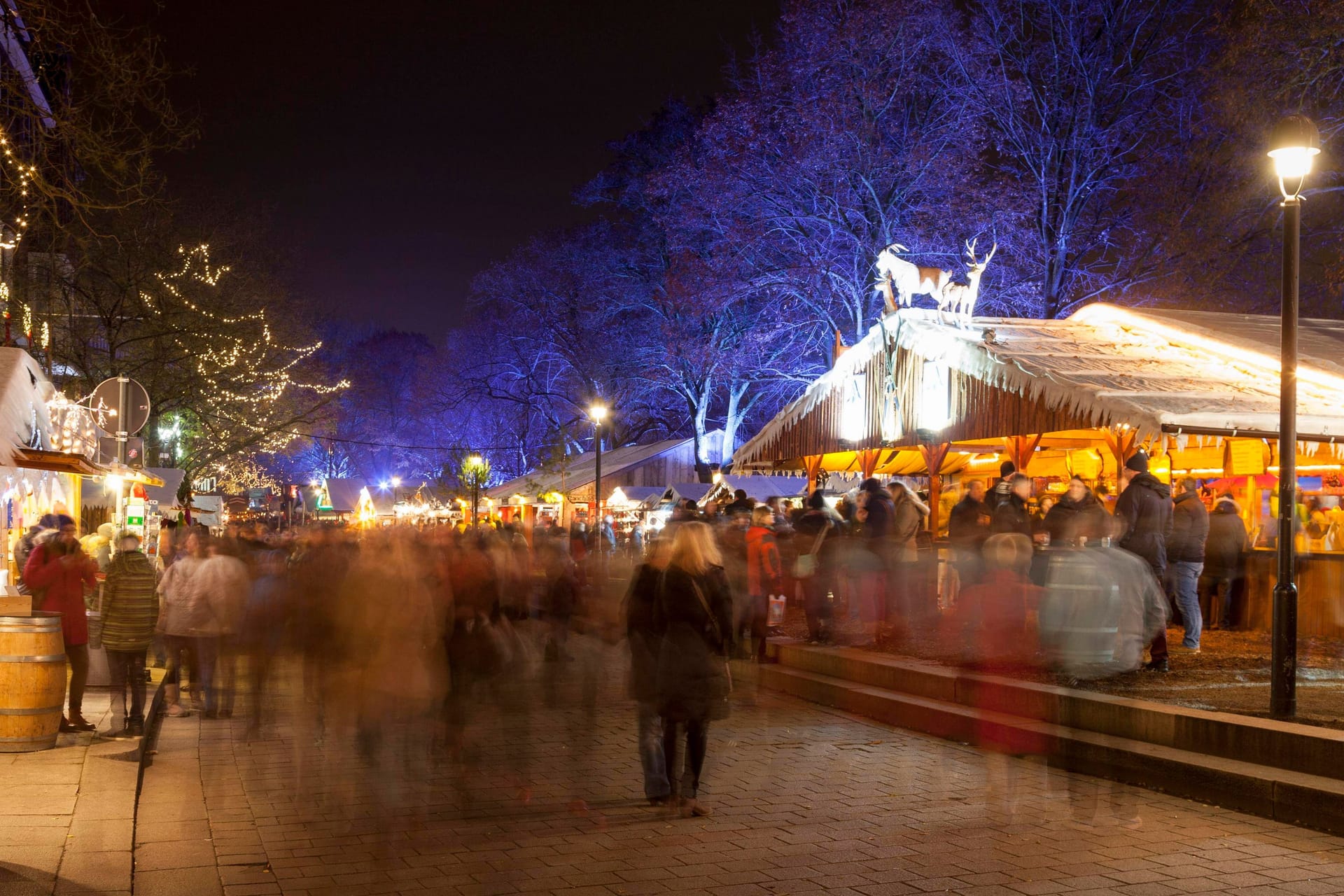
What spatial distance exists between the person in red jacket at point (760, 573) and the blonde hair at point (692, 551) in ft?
22.5

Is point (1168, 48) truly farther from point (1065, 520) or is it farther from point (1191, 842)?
point (1191, 842)

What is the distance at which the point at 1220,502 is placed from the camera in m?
14.2

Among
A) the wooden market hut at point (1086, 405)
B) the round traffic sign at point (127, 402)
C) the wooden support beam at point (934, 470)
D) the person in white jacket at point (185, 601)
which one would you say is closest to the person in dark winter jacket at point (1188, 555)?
the wooden market hut at point (1086, 405)

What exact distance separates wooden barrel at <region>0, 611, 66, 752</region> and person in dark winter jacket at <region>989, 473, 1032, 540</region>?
338 inches

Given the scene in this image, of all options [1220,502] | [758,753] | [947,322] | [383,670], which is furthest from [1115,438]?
[383,670]

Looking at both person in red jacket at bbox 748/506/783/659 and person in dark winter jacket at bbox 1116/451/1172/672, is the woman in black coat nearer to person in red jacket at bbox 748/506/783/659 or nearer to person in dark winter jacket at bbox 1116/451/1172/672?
person in dark winter jacket at bbox 1116/451/1172/672

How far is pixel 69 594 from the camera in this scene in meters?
10.4

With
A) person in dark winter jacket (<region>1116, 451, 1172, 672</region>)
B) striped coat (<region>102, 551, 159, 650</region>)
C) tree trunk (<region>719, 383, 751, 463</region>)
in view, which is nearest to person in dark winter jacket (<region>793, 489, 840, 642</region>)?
person in dark winter jacket (<region>1116, 451, 1172, 672</region>)

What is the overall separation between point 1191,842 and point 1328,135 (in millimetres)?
21165

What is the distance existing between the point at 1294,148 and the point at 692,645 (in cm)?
626

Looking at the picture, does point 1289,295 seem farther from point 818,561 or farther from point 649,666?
point 818,561

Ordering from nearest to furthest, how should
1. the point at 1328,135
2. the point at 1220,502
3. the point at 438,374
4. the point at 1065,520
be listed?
the point at 1065,520
the point at 1220,502
the point at 1328,135
the point at 438,374

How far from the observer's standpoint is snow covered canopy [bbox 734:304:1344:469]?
587 inches

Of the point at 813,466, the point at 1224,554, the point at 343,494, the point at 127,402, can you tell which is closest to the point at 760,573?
the point at 1224,554
